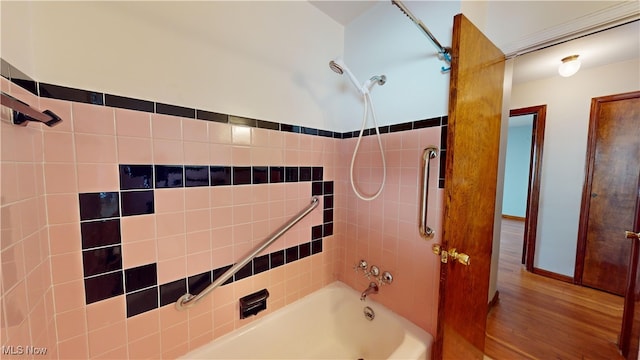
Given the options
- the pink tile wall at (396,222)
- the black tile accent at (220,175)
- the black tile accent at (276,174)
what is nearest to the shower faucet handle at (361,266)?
the pink tile wall at (396,222)

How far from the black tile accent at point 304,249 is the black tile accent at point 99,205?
0.95m

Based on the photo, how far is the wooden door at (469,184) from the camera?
0.95 m

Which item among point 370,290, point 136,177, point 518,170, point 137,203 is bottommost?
point 370,290

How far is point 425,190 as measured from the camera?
3.71 feet

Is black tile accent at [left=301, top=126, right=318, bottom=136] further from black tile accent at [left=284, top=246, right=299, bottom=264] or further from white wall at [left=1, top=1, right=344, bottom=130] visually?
black tile accent at [left=284, top=246, right=299, bottom=264]

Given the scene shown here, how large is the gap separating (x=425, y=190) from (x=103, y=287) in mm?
1483

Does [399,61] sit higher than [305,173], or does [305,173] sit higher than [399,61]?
[399,61]

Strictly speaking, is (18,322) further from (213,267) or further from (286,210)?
(286,210)

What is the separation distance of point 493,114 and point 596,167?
88.8 inches

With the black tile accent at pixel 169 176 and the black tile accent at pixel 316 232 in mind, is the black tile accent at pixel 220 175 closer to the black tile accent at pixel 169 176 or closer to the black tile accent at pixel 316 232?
the black tile accent at pixel 169 176

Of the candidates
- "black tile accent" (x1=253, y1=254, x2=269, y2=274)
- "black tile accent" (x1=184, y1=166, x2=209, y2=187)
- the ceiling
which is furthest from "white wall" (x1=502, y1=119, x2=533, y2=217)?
"black tile accent" (x1=184, y1=166, x2=209, y2=187)

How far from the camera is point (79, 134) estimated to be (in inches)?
29.9

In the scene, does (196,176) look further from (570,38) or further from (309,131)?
(570,38)

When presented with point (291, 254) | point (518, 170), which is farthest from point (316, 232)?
point (518, 170)
